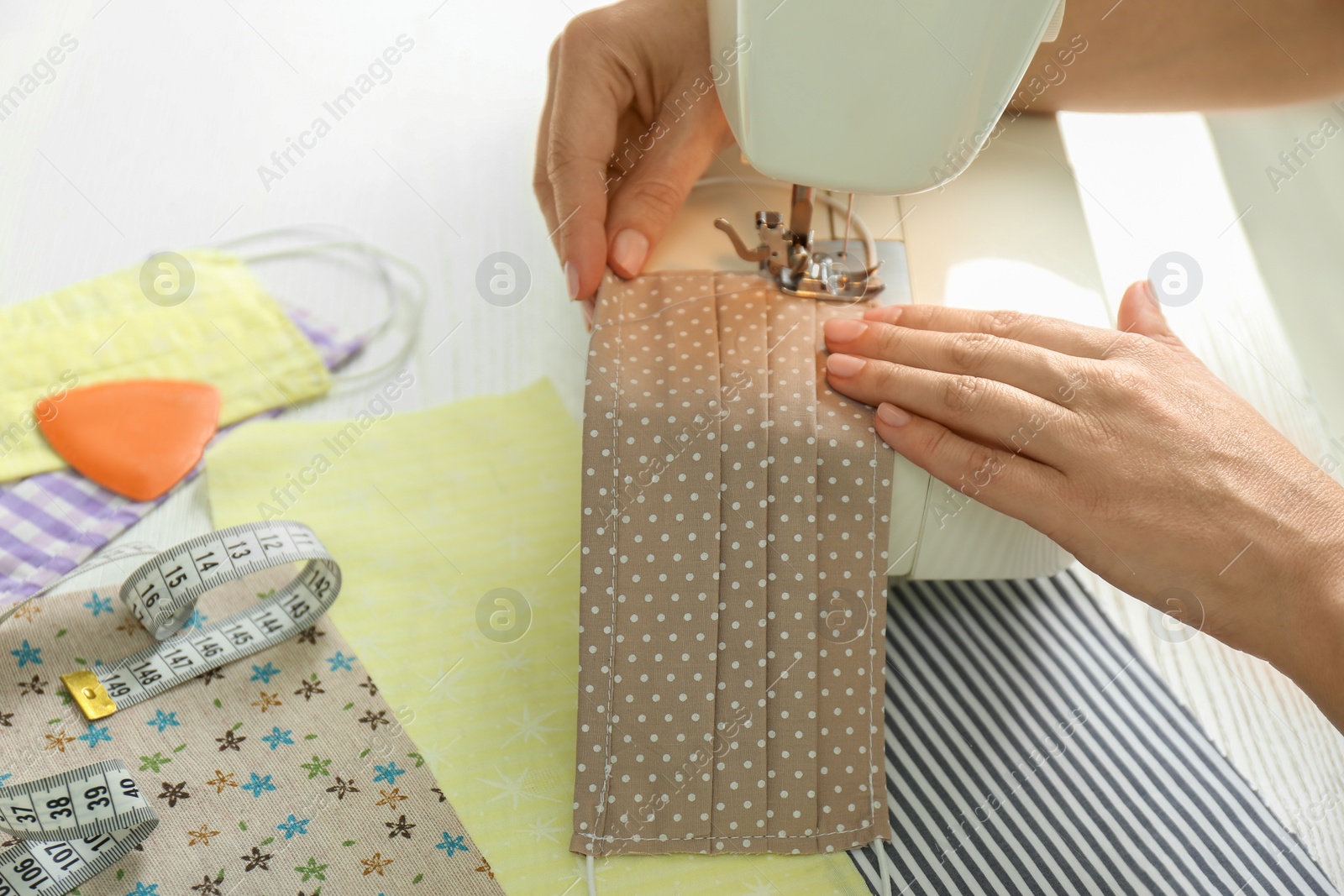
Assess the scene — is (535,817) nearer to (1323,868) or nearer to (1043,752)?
(1043,752)

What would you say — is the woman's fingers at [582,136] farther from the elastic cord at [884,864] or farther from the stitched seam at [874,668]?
the elastic cord at [884,864]

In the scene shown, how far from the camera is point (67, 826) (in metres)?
1.03

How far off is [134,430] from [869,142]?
111cm

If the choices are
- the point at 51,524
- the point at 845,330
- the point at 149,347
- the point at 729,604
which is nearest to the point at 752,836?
the point at 729,604

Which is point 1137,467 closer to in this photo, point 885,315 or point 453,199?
point 885,315

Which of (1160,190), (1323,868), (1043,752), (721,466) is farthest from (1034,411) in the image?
(1160,190)

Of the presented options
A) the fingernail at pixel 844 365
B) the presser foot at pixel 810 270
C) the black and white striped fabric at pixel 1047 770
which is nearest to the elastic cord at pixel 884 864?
the black and white striped fabric at pixel 1047 770

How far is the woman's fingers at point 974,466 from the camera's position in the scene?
1.03m

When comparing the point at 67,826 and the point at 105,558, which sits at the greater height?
the point at 105,558

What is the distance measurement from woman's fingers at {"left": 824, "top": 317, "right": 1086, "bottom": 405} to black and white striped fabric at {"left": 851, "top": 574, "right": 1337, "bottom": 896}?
39 cm

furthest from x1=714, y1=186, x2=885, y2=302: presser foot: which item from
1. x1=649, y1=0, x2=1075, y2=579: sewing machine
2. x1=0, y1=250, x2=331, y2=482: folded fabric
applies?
x1=0, y1=250, x2=331, y2=482: folded fabric

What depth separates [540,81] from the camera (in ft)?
6.79

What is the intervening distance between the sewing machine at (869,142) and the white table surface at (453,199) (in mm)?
109

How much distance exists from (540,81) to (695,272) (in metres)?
1.09
